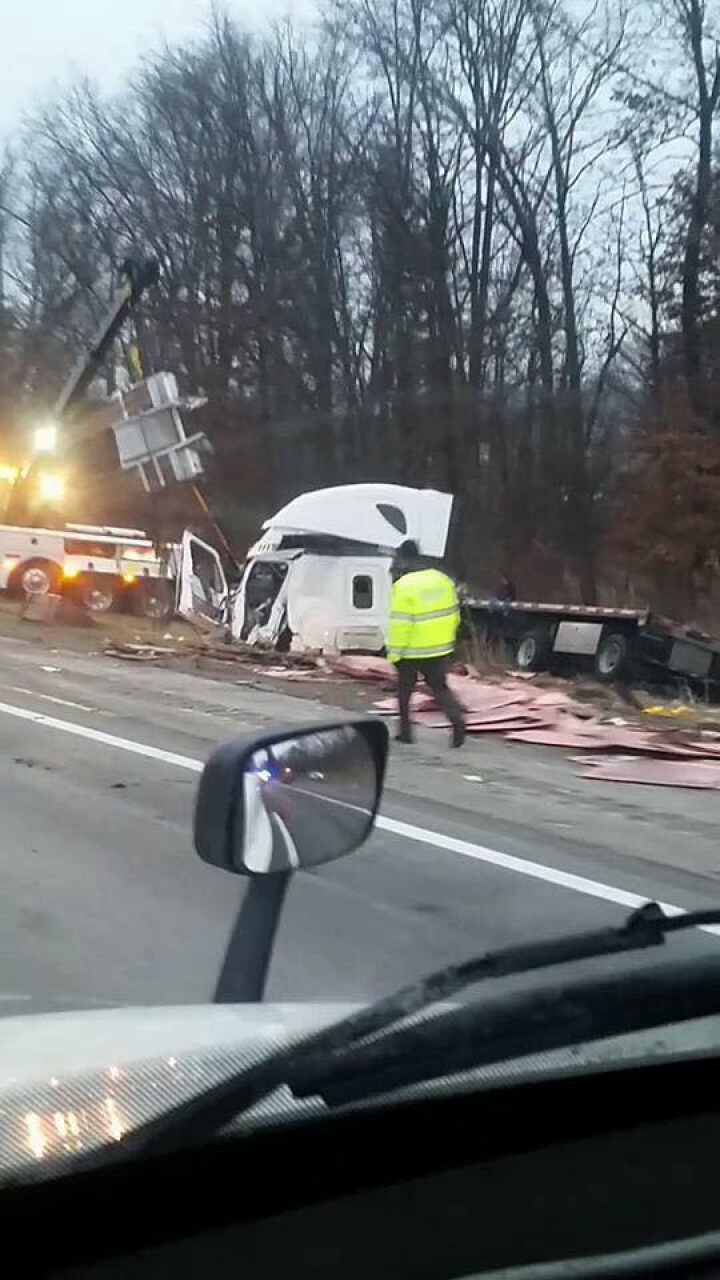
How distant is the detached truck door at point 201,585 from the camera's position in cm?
2686

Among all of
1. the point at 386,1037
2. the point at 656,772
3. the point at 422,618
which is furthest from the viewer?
the point at 422,618

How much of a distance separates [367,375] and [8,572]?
2116cm

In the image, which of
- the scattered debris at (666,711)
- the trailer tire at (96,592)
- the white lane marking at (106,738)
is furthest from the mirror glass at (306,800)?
the trailer tire at (96,592)

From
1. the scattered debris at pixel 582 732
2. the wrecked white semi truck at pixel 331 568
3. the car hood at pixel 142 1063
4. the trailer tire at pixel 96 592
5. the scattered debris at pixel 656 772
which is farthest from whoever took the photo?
the trailer tire at pixel 96 592

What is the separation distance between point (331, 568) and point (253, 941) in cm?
2097

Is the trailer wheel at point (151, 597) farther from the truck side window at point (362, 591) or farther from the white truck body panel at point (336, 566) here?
the truck side window at point (362, 591)

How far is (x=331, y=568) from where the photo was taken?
24000 mm

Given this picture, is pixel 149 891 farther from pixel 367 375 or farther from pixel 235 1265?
pixel 367 375

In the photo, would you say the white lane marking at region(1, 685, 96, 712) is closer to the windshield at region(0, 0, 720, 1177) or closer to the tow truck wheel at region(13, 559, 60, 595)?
the windshield at region(0, 0, 720, 1177)

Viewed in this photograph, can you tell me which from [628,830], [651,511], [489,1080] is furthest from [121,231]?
[489,1080]

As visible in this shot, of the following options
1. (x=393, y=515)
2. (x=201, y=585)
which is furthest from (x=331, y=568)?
(x=201, y=585)

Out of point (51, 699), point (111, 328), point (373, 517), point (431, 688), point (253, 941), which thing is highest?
point (111, 328)

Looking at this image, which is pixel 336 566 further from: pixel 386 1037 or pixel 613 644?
pixel 386 1037

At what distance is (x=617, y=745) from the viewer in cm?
1348
